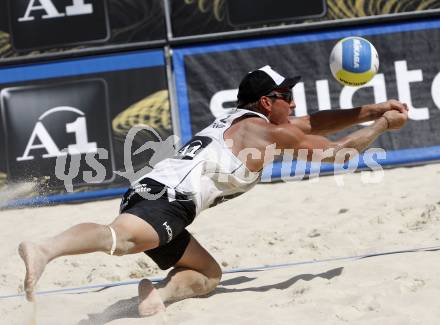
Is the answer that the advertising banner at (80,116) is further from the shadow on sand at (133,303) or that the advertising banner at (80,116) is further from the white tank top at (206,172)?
the white tank top at (206,172)

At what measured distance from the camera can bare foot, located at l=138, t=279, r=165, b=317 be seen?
166 inches

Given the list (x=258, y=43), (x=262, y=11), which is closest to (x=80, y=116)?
(x=258, y=43)

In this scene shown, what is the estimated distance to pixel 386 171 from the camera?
7637 mm

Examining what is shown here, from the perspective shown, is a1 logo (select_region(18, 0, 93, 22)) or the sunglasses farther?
a1 logo (select_region(18, 0, 93, 22))

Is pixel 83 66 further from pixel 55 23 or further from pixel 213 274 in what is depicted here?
pixel 213 274

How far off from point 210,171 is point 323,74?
12.3 ft

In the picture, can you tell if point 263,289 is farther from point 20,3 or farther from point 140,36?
point 20,3

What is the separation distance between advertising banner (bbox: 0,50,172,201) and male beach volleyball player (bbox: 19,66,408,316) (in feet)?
10.6

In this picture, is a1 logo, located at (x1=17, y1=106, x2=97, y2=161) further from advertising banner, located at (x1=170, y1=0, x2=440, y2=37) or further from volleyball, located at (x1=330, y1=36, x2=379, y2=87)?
volleyball, located at (x1=330, y1=36, x2=379, y2=87)

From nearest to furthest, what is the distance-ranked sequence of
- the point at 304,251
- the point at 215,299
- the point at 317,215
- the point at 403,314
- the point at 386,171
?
1. the point at 403,314
2. the point at 215,299
3. the point at 304,251
4. the point at 317,215
5. the point at 386,171

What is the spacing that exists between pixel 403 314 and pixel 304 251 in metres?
2.06

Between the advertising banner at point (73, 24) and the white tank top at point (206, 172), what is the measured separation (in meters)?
3.52

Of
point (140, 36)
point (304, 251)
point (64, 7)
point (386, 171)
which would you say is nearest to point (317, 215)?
point (304, 251)

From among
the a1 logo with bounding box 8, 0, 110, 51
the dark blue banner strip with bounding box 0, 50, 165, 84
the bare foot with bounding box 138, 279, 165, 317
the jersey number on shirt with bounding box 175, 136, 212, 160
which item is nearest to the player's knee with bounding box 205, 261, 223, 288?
the bare foot with bounding box 138, 279, 165, 317
